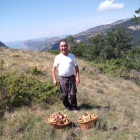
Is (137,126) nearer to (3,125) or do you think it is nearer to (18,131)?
(18,131)

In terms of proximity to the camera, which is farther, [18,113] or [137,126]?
[18,113]

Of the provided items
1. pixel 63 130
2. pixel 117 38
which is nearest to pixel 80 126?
pixel 63 130

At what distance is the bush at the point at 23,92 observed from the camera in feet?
11.2

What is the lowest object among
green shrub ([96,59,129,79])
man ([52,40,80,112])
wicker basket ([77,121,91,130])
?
green shrub ([96,59,129,79])

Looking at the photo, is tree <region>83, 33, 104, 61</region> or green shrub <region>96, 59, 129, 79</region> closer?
green shrub <region>96, 59, 129, 79</region>

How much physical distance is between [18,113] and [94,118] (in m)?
1.92

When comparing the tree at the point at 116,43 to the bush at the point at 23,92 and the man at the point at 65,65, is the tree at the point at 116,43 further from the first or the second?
the man at the point at 65,65

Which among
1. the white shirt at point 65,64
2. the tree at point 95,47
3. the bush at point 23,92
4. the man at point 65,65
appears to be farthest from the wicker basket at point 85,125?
the tree at point 95,47

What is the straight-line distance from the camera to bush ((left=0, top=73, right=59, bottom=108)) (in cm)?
343

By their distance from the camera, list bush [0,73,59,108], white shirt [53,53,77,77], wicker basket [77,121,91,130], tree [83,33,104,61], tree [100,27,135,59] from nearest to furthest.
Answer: wicker basket [77,121,91,130], white shirt [53,53,77,77], bush [0,73,59,108], tree [100,27,135,59], tree [83,33,104,61]

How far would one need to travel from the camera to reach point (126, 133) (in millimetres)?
2580

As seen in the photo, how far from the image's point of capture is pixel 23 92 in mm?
3576

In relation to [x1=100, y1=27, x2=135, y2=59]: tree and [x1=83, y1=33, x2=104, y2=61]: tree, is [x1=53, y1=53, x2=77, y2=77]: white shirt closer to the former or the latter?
[x1=100, y1=27, x2=135, y2=59]: tree

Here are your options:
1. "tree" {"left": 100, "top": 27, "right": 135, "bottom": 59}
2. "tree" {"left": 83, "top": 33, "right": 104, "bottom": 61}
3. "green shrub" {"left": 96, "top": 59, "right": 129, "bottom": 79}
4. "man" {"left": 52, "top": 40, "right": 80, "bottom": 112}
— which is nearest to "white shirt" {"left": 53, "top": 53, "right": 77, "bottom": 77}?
"man" {"left": 52, "top": 40, "right": 80, "bottom": 112}
